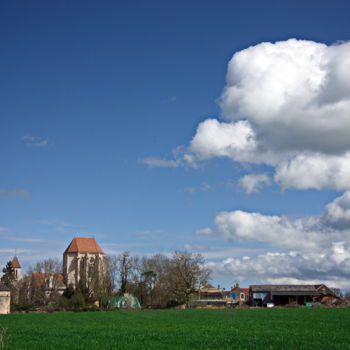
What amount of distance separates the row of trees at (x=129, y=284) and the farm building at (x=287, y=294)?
2427 centimetres

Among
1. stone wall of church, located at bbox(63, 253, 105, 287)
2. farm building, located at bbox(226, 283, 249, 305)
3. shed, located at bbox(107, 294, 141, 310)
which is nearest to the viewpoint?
shed, located at bbox(107, 294, 141, 310)

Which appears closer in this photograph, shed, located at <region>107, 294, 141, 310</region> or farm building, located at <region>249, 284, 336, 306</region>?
shed, located at <region>107, 294, 141, 310</region>

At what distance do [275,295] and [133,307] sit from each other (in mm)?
38464

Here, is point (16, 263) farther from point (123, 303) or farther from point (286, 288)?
point (286, 288)

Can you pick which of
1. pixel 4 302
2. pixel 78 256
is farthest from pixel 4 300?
pixel 78 256

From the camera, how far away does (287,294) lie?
11069 cm

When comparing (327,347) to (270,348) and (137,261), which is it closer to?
(270,348)

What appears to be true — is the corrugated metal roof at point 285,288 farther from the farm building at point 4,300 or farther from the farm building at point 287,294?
the farm building at point 4,300

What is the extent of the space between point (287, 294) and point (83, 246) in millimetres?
61677

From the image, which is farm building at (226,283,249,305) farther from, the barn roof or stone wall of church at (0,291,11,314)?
stone wall of church at (0,291,11,314)

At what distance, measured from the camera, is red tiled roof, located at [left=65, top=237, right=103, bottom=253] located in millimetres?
138750

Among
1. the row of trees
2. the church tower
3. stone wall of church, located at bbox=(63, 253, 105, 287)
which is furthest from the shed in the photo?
the church tower

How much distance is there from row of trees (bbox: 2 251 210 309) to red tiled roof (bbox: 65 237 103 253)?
834 inches

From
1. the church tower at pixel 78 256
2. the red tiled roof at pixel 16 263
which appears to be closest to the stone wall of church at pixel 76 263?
the church tower at pixel 78 256
